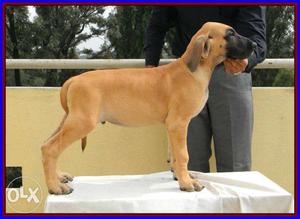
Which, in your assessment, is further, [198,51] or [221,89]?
[221,89]

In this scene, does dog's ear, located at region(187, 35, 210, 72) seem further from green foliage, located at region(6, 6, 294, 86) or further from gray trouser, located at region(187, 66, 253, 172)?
green foliage, located at region(6, 6, 294, 86)

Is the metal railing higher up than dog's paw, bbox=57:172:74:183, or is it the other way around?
the metal railing

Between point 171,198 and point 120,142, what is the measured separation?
41.8 inches

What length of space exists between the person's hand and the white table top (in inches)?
21.1

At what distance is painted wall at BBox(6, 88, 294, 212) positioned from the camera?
2.67 m

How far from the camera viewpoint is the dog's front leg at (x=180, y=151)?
5.89 ft

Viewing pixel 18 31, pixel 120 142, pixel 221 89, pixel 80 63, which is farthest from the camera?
pixel 18 31

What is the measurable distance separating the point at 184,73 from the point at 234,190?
1.91ft

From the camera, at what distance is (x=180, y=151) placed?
1801 millimetres

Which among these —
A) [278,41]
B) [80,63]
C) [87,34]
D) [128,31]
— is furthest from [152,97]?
Answer: [278,41]

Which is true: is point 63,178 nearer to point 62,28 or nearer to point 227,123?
point 227,123

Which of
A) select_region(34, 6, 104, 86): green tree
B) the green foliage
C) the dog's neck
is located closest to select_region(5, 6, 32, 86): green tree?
the green foliage

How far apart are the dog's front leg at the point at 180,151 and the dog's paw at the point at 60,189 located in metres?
0.50

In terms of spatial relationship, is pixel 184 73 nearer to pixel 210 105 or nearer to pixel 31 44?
pixel 210 105
